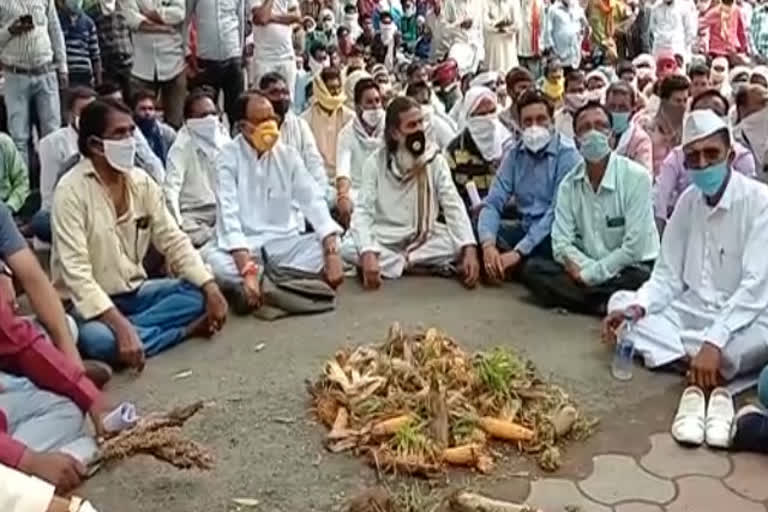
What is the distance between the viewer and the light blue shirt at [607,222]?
16.9ft

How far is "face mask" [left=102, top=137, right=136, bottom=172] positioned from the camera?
464 cm

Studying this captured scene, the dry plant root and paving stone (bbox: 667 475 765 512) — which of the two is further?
the dry plant root

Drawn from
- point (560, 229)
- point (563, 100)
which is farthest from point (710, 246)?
point (563, 100)

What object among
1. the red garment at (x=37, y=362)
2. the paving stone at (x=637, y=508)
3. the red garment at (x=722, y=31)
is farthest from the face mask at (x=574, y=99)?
the red garment at (x=722, y=31)

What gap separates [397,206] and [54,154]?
192 centimetres

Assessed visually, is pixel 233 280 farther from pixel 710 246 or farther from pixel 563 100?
pixel 563 100

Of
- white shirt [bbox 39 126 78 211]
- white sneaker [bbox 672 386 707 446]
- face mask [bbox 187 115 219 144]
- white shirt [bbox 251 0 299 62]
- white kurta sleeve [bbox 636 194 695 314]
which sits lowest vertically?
white sneaker [bbox 672 386 707 446]

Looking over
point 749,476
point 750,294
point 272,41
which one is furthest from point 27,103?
point 749,476

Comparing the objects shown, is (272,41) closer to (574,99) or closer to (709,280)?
(574,99)

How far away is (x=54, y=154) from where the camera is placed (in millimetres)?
6125

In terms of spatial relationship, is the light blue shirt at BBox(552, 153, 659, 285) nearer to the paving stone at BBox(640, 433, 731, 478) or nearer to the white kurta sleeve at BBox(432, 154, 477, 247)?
the white kurta sleeve at BBox(432, 154, 477, 247)

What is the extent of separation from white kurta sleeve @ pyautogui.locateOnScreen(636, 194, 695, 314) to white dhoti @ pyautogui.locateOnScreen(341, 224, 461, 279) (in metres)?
1.33

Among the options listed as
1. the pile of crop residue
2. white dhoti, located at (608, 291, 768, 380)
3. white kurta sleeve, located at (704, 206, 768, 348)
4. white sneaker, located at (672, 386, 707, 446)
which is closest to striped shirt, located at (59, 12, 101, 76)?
the pile of crop residue

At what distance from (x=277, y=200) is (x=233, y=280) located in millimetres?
552
